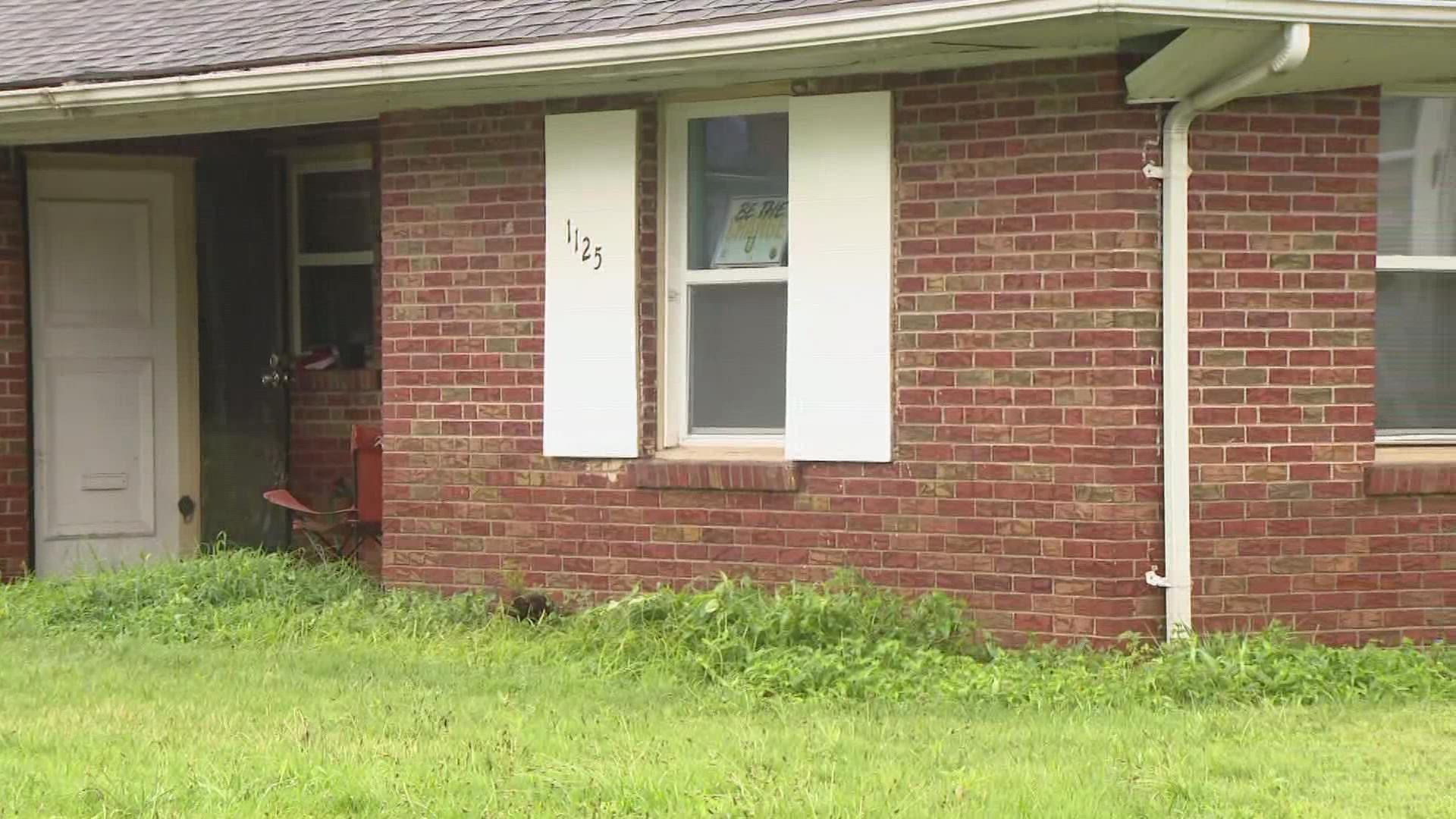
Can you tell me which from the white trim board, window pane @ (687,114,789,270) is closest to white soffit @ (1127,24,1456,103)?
the white trim board

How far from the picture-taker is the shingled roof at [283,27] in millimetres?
7801

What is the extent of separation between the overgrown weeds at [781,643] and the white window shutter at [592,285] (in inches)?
34.1

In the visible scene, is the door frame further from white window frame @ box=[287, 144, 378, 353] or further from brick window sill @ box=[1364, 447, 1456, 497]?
brick window sill @ box=[1364, 447, 1456, 497]

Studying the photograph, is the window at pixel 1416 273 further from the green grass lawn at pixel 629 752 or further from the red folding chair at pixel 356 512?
the red folding chair at pixel 356 512

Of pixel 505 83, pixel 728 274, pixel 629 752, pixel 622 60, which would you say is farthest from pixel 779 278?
pixel 629 752

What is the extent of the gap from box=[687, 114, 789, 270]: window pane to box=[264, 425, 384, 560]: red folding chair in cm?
211

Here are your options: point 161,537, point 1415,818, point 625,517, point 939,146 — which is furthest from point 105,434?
point 1415,818

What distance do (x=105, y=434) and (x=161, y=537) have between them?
665 millimetres

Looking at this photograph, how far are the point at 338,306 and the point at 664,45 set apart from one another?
4022mm

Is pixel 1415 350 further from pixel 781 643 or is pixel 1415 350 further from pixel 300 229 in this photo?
pixel 300 229

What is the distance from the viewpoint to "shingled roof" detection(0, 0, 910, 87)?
7801 millimetres

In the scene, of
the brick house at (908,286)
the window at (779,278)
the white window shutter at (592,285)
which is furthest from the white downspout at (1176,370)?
the white window shutter at (592,285)

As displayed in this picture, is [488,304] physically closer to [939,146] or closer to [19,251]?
[939,146]

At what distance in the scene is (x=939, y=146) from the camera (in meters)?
7.70
